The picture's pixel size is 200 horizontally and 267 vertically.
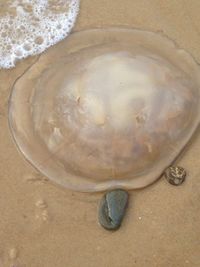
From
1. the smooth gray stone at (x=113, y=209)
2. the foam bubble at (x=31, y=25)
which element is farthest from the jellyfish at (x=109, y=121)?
the foam bubble at (x=31, y=25)

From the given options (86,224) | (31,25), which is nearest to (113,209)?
(86,224)

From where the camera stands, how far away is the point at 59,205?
247 cm

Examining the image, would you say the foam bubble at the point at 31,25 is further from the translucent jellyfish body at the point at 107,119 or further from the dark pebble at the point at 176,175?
the dark pebble at the point at 176,175

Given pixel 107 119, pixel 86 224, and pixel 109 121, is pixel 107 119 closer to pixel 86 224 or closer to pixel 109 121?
pixel 109 121

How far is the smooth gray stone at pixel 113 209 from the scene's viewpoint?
2.39 metres

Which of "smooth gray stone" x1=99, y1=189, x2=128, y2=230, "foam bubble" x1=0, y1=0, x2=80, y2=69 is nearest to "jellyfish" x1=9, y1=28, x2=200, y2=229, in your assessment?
"smooth gray stone" x1=99, y1=189, x2=128, y2=230

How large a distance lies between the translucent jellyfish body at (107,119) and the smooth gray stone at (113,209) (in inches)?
2.3

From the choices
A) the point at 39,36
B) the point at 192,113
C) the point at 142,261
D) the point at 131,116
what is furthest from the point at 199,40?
the point at 142,261

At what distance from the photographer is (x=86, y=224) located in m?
2.43

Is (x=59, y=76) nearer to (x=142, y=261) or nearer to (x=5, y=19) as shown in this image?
(x=5, y=19)

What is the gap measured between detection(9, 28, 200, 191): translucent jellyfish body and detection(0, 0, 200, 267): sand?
0.07 m

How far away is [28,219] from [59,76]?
2.51 feet

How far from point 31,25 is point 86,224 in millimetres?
1243

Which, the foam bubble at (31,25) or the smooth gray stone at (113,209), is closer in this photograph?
the smooth gray stone at (113,209)
